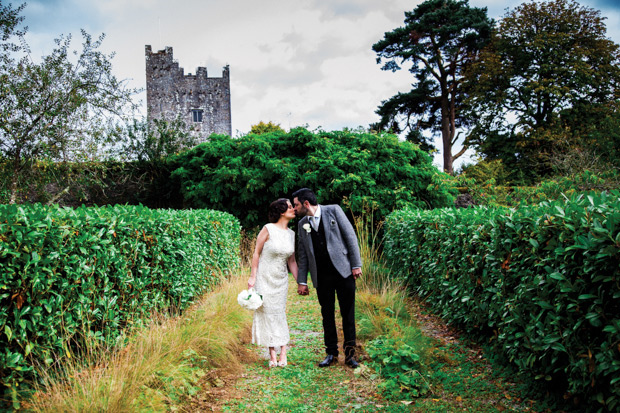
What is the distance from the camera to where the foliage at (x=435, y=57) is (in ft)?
83.8

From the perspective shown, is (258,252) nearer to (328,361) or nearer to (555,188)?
(328,361)

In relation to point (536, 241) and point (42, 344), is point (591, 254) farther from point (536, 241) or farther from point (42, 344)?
point (42, 344)

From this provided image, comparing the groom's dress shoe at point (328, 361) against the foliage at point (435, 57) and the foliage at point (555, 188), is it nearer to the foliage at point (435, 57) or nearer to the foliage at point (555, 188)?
the foliage at point (555, 188)

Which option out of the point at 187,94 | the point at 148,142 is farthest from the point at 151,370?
the point at 187,94

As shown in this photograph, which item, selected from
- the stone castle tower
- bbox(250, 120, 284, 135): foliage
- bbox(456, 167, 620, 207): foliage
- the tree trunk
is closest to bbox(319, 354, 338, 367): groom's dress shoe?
bbox(456, 167, 620, 207): foliage

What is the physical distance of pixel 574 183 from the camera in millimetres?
11727

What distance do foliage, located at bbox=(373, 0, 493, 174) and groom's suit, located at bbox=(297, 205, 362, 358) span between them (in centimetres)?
2260

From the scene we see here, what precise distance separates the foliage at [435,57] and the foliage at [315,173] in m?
12.0

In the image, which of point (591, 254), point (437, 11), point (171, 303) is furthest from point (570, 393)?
point (437, 11)

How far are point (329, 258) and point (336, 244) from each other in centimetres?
18

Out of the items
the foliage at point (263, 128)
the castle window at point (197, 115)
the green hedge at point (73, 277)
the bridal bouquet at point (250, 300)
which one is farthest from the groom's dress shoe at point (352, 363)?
the castle window at point (197, 115)

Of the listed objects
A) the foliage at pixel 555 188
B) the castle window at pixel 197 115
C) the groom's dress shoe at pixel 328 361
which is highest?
the castle window at pixel 197 115

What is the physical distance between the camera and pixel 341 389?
4.43 meters

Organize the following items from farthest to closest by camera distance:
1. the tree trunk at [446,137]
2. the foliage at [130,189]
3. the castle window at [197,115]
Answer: the castle window at [197,115] < the tree trunk at [446,137] < the foliage at [130,189]
